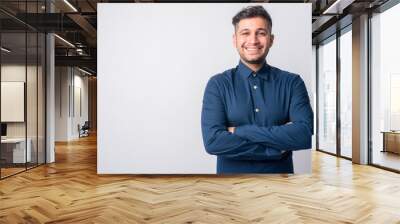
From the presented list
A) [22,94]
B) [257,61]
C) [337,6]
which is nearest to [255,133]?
[257,61]

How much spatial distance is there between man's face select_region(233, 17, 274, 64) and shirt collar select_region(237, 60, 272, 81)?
0.10 m

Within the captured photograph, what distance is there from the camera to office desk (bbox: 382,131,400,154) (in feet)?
24.6

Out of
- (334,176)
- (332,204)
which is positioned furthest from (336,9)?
(332,204)

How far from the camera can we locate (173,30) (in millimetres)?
6383

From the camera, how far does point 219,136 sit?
229 inches

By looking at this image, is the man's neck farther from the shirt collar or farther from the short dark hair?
the short dark hair

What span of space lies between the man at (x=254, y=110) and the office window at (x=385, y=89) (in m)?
2.55

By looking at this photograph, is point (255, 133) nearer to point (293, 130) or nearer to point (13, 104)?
point (293, 130)

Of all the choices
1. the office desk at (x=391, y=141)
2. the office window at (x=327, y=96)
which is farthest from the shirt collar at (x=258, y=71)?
the office window at (x=327, y=96)

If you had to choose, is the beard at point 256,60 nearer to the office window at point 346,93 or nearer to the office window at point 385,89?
the office window at point 385,89

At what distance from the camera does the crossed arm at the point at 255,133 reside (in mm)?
5570

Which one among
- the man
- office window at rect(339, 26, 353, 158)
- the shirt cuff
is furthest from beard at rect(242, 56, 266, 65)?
office window at rect(339, 26, 353, 158)

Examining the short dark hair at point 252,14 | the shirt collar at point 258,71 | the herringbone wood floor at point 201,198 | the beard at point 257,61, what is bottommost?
the herringbone wood floor at point 201,198

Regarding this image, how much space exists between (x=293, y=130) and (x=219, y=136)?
1061mm
